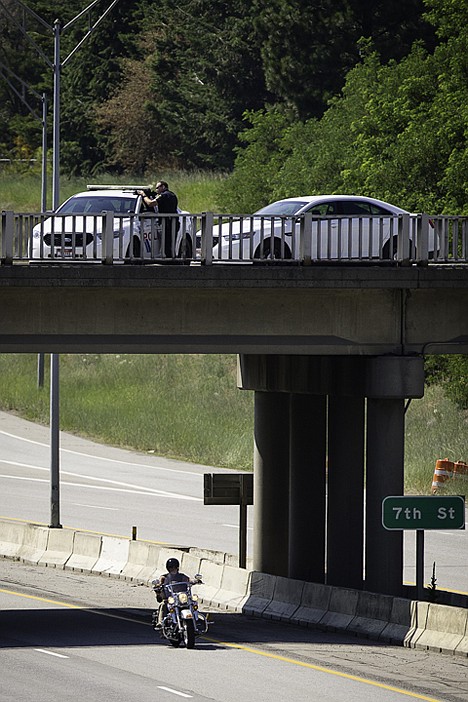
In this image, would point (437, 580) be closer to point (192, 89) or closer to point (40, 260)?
point (40, 260)

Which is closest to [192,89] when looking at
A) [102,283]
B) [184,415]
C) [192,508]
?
[184,415]

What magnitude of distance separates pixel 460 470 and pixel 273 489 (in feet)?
48.2

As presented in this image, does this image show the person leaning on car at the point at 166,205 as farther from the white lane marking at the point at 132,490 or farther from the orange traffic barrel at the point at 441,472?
the orange traffic barrel at the point at 441,472

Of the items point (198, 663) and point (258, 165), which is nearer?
point (198, 663)

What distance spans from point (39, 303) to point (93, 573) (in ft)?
27.9

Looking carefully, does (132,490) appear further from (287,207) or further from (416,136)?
(287,207)

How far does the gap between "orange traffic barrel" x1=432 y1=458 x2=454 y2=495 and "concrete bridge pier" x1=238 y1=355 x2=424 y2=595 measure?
1341cm

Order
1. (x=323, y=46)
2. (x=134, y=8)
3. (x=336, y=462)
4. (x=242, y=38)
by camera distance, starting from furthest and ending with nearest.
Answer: (x=134, y=8), (x=242, y=38), (x=323, y=46), (x=336, y=462)

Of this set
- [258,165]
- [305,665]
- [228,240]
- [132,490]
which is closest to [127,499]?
[132,490]

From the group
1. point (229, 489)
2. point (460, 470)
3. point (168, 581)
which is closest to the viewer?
point (168, 581)

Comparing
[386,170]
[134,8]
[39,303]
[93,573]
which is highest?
[134,8]

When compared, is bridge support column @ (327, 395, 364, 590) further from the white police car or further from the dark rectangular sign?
the white police car

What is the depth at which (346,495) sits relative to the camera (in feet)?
84.7

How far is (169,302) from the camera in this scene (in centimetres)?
2366
